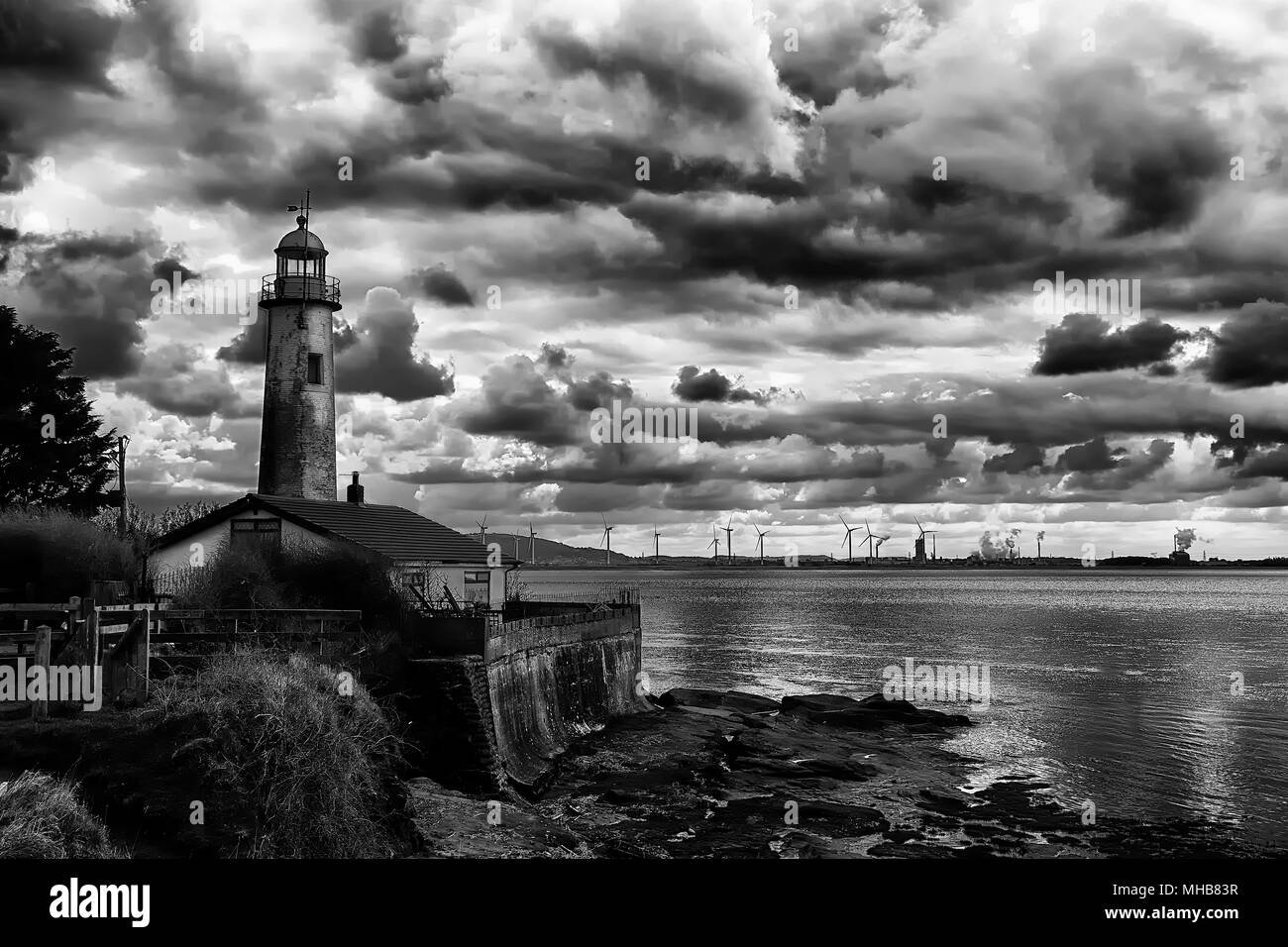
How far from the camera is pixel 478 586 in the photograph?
41.6 m

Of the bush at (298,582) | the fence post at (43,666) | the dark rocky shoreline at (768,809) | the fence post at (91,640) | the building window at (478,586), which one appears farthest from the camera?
the building window at (478,586)

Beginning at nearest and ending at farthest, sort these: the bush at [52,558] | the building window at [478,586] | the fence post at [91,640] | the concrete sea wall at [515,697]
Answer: the fence post at [91,640] < the concrete sea wall at [515,697] < the bush at [52,558] < the building window at [478,586]

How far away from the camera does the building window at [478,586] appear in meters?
41.2

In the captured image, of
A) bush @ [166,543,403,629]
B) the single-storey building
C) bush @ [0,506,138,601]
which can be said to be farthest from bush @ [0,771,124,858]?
the single-storey building

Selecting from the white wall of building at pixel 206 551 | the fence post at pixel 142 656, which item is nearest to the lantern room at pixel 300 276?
the white wall of building at pixel 206 551

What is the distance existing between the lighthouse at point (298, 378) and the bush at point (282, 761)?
85.2ft

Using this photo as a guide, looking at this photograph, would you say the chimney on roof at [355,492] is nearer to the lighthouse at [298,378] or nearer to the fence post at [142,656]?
the lighthouse at [298,378]

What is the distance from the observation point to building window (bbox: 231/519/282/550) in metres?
36.7

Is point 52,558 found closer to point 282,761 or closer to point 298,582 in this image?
point 298,582

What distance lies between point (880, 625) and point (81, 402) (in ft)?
284

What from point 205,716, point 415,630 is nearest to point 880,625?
point 415,630

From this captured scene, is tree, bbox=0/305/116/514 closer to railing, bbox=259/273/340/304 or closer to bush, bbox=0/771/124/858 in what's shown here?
railing, bbox=259/273/340/304
